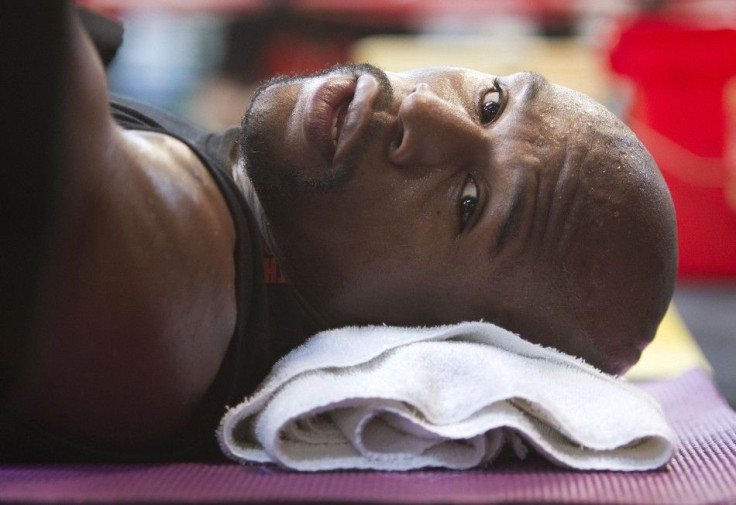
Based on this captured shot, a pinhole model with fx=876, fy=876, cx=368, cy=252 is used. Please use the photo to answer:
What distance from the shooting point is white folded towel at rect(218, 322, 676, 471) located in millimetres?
977

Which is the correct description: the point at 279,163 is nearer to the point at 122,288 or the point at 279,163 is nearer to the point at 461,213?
the point at 461,213

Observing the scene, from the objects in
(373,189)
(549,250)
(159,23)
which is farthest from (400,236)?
(159,23)

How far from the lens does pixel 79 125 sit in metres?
0.81

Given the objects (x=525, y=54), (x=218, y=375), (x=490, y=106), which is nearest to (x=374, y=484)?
(x=218, y=375)

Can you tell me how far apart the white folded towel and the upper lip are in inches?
10.7

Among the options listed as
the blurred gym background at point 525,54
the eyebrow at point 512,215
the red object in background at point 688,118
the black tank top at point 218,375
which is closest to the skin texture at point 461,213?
the eyebrow at point 512,215

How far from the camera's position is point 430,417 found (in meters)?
0.98

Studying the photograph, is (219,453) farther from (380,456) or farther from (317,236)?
(317,236)

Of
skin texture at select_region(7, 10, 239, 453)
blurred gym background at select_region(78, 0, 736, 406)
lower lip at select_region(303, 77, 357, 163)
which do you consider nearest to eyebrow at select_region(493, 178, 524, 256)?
lower lip at select_region(303, 77, 357, 163)

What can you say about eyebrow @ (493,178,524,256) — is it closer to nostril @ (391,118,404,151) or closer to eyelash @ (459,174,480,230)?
eyelash @ (459,174,480,230)

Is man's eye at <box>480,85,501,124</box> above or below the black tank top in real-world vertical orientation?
above

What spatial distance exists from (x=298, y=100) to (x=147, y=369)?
45cm

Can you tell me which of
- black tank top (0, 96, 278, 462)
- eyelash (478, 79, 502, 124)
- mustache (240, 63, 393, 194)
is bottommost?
black tank top (0, 96, 278, 462)

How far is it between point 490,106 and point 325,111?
0.78ft
